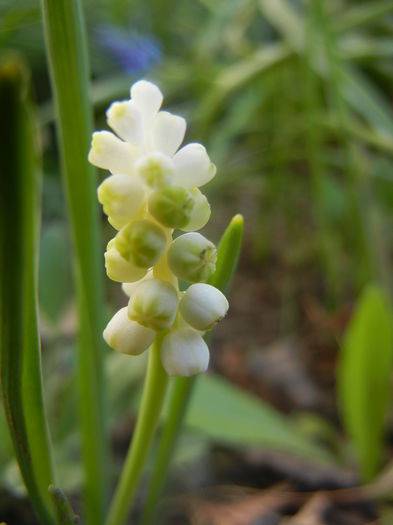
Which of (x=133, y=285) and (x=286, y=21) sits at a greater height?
(x=286, y=21)

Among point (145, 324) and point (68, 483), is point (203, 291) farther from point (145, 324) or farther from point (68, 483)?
point (68, 483)

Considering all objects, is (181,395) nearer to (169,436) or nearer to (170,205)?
(169,436)

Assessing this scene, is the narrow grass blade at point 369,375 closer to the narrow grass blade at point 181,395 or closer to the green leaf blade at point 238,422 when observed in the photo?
the green leaf blade at point 238,422

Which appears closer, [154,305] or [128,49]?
[154,305]

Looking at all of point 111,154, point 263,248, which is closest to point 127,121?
point 111,154

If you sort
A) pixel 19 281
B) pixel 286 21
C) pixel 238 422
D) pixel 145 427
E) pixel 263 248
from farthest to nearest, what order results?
pixel 263 248, pixel 286 21, pixel 238 422, pixel 145 427, pixel 19 281

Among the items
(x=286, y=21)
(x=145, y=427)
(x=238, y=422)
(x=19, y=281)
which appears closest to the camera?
(x=19, y=281)

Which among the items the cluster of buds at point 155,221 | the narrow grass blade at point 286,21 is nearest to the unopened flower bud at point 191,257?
the cluster of buds at point 155,221

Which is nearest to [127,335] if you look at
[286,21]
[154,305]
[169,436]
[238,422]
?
[154,305]

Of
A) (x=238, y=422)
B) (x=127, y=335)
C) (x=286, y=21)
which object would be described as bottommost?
(x=238, y=422)
